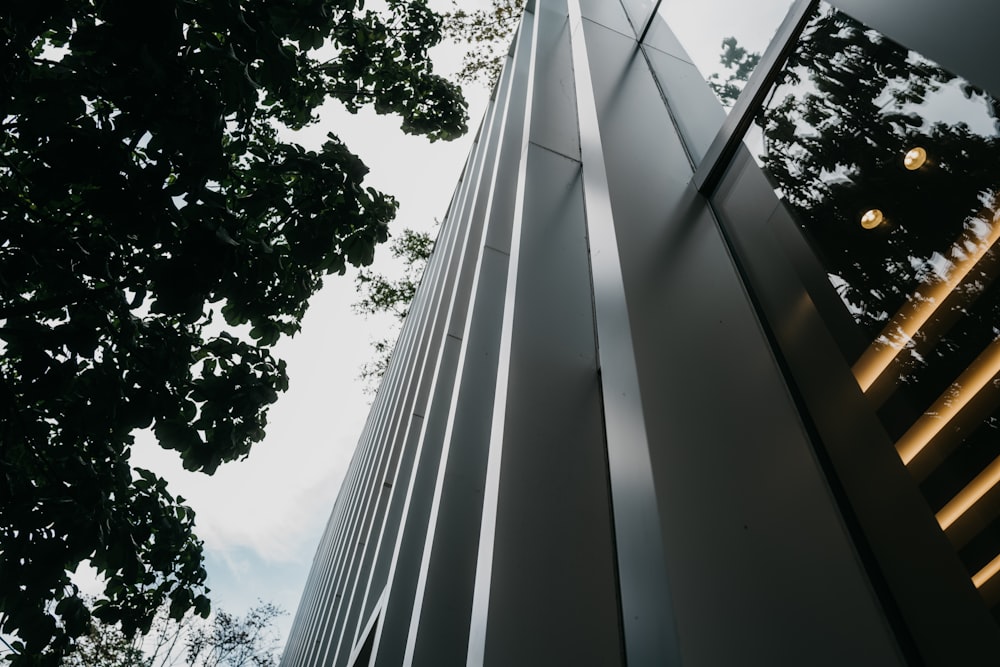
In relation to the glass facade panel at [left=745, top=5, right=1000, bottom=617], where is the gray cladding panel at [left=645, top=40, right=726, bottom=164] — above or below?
above

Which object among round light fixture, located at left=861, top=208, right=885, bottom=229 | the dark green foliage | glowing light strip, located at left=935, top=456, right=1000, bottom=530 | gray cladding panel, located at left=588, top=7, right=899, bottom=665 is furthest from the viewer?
the dark green foliage

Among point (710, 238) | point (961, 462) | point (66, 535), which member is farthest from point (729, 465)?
point (66, 535)

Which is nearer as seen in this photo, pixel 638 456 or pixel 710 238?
pixel 638 456

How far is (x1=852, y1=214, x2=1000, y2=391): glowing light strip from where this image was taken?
4.22 feet

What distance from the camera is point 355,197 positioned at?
2.64 meters

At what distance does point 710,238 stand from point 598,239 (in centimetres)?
46

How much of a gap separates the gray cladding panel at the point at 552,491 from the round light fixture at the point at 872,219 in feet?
3.38

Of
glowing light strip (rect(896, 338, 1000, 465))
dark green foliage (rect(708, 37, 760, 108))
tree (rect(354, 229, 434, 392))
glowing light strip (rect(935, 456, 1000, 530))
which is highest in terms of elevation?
tree (rect(354, 229, 434, 392))

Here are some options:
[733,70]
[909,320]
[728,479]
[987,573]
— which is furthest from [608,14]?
[987,573]

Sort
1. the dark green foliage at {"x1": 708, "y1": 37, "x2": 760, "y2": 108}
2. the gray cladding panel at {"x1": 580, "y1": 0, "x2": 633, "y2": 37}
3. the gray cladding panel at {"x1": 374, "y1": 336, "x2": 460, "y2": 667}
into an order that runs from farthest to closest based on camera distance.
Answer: the gray cladding panel at {"x1": 580, "y1": 0, "x2": 633, "y2": 37} → the dark green foliage at {"x1": 708, "y1": 37, "x2": 760, "y2": 108} → the gray cladding panel at {"x1": 374, "y1": 336, "x2": 460, "y2": 667}

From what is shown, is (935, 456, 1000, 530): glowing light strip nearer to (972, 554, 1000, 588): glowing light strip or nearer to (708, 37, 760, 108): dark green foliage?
(972, 554, 1000, 588): glowing light strip

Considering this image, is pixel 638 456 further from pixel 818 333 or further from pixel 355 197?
pixel 355 197

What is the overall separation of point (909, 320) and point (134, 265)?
117 inches

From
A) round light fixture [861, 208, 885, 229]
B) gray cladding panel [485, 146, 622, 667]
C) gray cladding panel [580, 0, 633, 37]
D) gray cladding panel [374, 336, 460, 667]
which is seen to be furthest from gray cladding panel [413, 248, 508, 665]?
gray cladding panel [580, 0, 633, 37]
